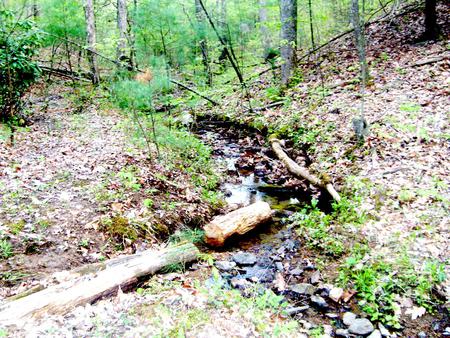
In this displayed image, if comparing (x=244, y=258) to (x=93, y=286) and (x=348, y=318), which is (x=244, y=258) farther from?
(x=93, y=286)

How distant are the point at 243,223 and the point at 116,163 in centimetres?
316

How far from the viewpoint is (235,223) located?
6023 millimetres

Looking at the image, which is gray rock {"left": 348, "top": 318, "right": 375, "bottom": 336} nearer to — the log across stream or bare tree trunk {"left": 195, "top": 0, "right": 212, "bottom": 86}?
Answer: the log across stream

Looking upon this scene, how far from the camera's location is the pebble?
4.44 m

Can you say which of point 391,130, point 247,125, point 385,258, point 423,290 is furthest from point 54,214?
point 247,125

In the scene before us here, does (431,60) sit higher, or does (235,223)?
(431,60)

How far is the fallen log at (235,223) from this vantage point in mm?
5832

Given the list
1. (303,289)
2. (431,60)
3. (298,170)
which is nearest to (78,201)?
(303,289)

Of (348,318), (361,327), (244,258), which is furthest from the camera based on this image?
(244,258)

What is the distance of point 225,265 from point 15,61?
815cm

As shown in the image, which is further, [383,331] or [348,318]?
[348,318]

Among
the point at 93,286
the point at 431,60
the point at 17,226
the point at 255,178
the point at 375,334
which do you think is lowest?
the point at 375,334

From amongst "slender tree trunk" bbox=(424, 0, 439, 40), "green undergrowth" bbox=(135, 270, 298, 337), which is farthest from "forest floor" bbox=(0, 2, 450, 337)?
"slender tree trunk" bbox=(424, 0, 439, 40)

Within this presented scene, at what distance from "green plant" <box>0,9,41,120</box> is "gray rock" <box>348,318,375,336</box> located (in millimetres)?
9116
